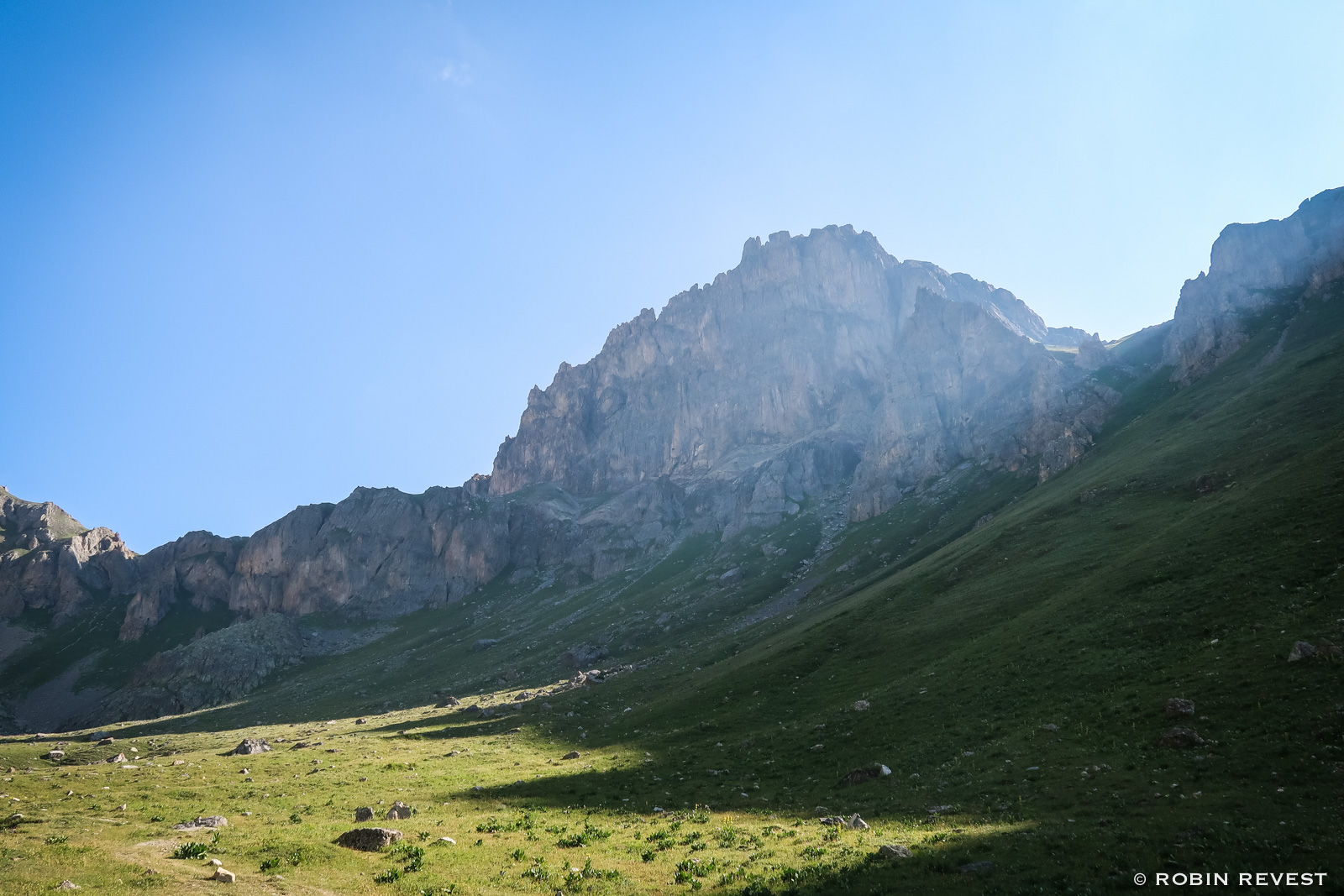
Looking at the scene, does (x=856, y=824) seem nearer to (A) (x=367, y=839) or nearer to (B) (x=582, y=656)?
(A) (x=367, y=839)

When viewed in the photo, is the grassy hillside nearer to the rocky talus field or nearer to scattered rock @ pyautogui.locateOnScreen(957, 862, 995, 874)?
scattered rock @ pyautogui.locateOnScreen(957, 862, 995, 874)

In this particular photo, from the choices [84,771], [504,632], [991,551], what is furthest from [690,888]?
[504,632]

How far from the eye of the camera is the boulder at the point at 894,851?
67.5ft

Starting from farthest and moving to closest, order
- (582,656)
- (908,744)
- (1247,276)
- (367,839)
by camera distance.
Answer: (1247,276)
(582,656)
(908,744)
(367,839)

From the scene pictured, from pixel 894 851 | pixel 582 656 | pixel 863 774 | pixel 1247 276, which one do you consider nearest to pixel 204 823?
pixel 894 851

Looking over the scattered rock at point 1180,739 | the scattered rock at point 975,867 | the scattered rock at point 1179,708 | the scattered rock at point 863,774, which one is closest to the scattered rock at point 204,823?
the scattered rock at point 863,774

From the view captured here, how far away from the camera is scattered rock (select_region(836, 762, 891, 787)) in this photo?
35281 mm

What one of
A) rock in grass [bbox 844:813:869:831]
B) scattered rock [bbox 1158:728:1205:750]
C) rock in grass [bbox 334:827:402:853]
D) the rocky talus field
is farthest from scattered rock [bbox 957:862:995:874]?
rock in grass [bbox 334:827:402:853]

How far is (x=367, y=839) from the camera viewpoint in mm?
25609

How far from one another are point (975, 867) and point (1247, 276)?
763 feet

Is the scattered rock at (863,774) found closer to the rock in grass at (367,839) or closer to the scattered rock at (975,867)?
the scattered rock at (975,867)

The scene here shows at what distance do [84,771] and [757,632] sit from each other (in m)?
86.3

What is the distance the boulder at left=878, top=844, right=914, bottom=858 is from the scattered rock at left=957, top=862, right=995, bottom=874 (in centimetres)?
164

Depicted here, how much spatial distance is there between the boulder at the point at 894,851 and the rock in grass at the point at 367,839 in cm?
1987
